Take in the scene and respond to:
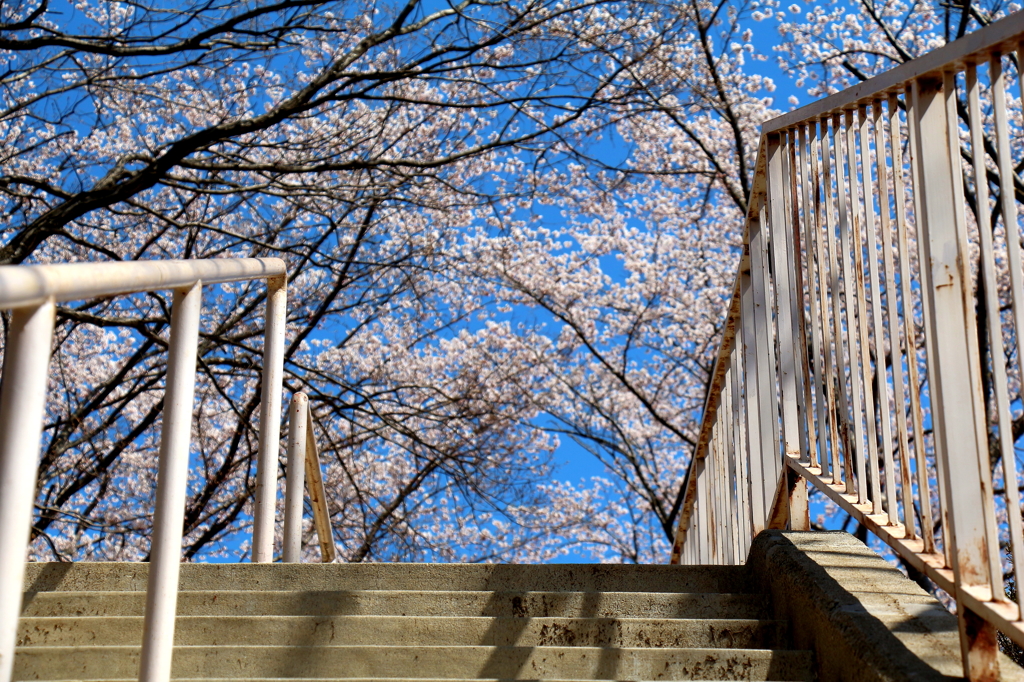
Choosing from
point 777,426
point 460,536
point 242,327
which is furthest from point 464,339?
point 777,426

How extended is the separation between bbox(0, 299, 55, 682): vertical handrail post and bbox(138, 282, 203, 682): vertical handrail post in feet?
1.81

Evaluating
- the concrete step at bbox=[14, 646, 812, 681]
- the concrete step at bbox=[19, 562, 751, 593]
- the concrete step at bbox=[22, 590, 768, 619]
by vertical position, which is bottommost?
the concrete step at bbox=[14, 646, 812, 681]

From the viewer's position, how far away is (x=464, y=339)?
44.1ft

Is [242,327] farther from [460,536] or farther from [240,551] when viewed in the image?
[460,536]

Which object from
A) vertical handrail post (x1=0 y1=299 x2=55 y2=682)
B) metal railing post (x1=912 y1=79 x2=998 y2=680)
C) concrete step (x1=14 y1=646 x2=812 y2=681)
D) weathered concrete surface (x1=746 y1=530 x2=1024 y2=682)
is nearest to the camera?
vertical handrail post (x1=0 y1=299 x2=55 y2=682)

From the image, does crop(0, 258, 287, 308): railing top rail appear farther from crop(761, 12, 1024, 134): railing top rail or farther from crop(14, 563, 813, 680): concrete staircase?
crop(761, 12, 1024, 134): railing top rail

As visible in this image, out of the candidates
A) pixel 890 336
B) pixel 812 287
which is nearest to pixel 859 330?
pixel 890 336

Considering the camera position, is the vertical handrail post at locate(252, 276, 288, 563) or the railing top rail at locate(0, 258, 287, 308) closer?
the railing top rail at locate(0, 258, 287, 308)

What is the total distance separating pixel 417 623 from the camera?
2.63 meters

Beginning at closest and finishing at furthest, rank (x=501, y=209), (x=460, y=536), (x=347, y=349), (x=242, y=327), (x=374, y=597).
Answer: (x=374, y=597), (x=242, y=327), (x=501, y=209), (x=347, y=349), (x=460, y=536)

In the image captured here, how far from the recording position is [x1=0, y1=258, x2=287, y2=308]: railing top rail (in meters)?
1.32

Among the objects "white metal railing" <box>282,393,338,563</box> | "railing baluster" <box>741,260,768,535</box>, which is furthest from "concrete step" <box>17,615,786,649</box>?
"white metal railing" <box>282,393,338,563</box>

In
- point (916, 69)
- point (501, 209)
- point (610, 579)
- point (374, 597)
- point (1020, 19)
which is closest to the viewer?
point (1020, 19)

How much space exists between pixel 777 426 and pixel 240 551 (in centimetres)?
922
